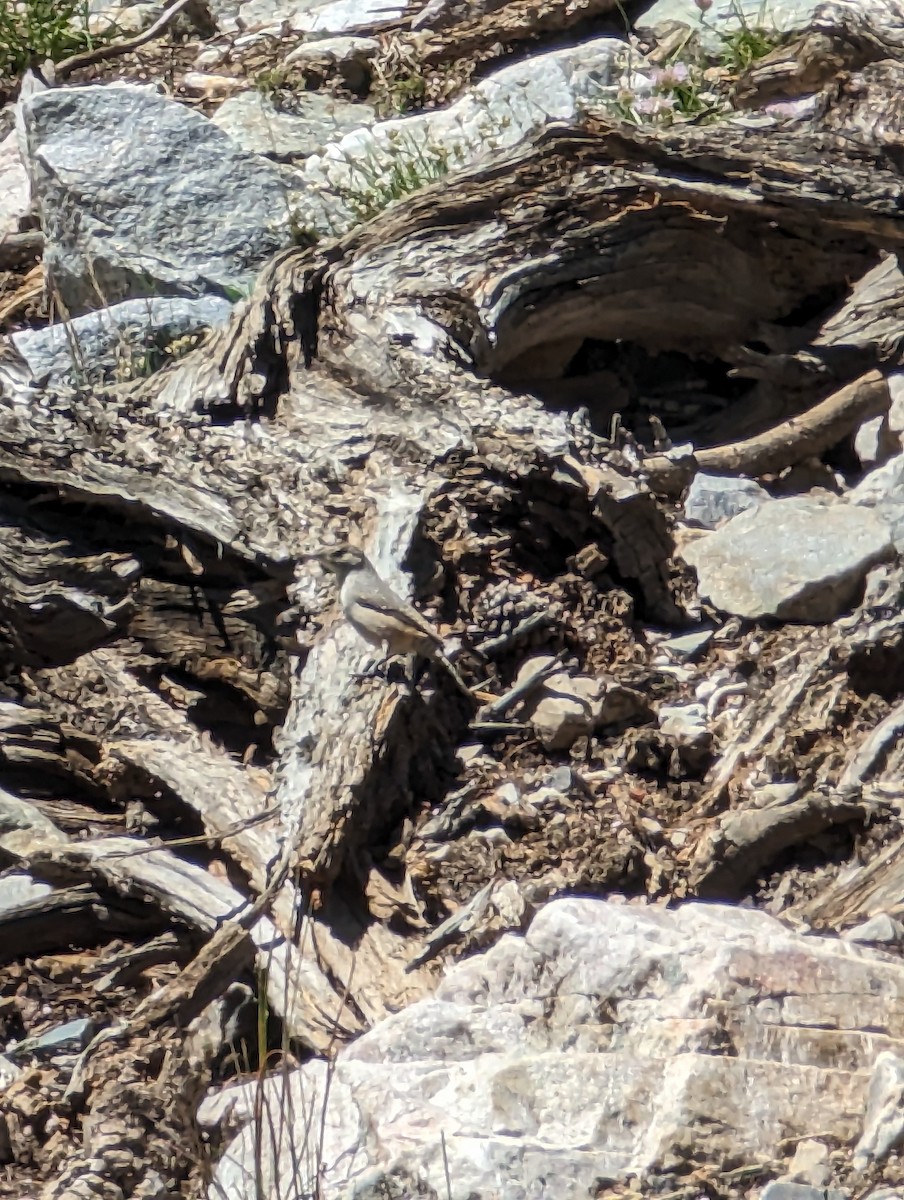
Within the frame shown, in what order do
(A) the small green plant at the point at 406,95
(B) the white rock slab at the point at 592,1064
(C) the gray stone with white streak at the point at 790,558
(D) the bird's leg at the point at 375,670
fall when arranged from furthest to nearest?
(A) the small green plant at the point at 406,95
(C) the gray stone with white streak at the point at 790,558
(D) the bird's leg at the point at 375,670
(B) the white rock slab at the point at 592,1064

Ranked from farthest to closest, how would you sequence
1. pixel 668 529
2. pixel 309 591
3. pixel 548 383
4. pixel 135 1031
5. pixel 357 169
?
pixel 357 169, pixel 548 383, pixel 668 529, pixel 309 591, pixel 135 1031

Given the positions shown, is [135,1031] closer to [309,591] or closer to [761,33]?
[309,591]

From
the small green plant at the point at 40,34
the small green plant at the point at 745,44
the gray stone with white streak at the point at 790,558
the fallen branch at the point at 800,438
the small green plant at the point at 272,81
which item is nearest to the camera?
the gray stone with white streak at the point at 790,558

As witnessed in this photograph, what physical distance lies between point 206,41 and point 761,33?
3.26 metres

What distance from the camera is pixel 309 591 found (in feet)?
15.1

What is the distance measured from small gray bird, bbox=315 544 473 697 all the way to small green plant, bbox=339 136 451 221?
218cm

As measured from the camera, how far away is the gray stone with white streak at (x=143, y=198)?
6395mm

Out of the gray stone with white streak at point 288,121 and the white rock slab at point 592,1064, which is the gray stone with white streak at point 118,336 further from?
the white rock slab at point 592,1064

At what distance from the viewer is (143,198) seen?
6613mm

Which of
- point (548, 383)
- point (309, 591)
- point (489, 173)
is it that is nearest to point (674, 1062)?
point (309, 591)

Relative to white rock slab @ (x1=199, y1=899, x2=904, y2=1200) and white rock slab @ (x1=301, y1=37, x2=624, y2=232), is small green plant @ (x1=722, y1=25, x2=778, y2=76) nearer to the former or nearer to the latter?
white rock slab @ (x1=301, y1=37, x2=624, y2=232)

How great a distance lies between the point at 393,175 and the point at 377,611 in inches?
115

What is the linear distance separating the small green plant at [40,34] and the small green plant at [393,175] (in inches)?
93.0

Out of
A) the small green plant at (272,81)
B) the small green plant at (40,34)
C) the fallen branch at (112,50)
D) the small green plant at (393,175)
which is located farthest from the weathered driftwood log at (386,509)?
the small green plant at (40,34)
